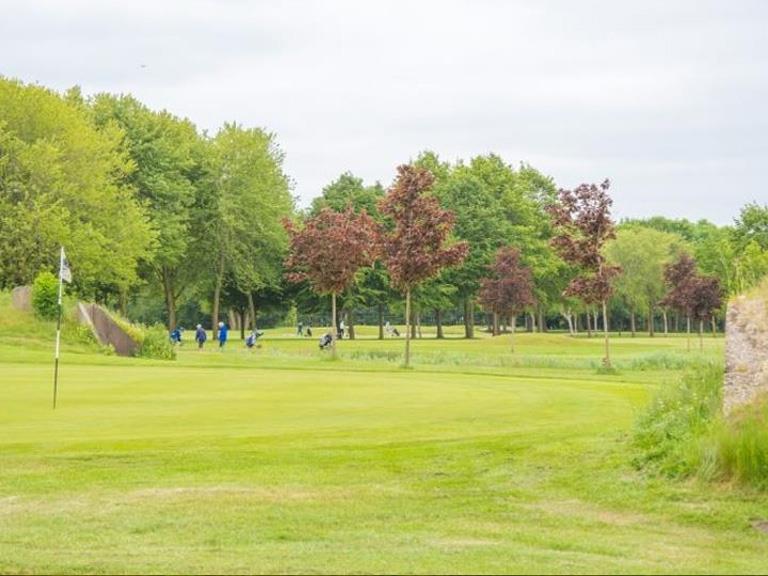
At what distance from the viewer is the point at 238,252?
77562 millimetres

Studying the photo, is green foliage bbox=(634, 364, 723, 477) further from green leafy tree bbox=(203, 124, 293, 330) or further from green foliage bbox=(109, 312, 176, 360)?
green leafy tree bbox=(203, 124, 293, 330)

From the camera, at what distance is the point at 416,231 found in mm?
39750

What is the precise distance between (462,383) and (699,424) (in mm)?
14055

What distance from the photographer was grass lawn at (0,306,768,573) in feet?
28.5

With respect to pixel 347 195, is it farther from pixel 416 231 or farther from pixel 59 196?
pixel 416 231

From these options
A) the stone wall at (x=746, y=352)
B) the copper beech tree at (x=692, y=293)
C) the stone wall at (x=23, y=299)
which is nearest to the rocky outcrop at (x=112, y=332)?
the stone wall at (x=23, y=299)

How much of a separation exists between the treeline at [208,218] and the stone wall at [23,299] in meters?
10.1

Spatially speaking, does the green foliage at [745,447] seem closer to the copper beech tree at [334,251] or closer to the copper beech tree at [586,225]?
the copper beech tree at [586,225]

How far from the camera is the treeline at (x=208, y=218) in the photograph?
57.2 meters

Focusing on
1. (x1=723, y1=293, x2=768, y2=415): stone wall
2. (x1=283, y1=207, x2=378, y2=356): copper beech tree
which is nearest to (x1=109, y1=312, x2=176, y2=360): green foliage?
(x1=283, y1=207, x2=378, y2=356): copper beech tree

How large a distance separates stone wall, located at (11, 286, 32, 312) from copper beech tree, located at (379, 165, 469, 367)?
16151 mm

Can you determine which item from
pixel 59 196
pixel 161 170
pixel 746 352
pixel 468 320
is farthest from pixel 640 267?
pixel 746 352

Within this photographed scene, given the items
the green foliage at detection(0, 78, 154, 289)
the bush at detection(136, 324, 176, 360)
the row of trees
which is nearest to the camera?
the bush at detection(136, 324, 176, 360)

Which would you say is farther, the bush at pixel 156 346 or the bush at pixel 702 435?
the bush at pixel 156 346
